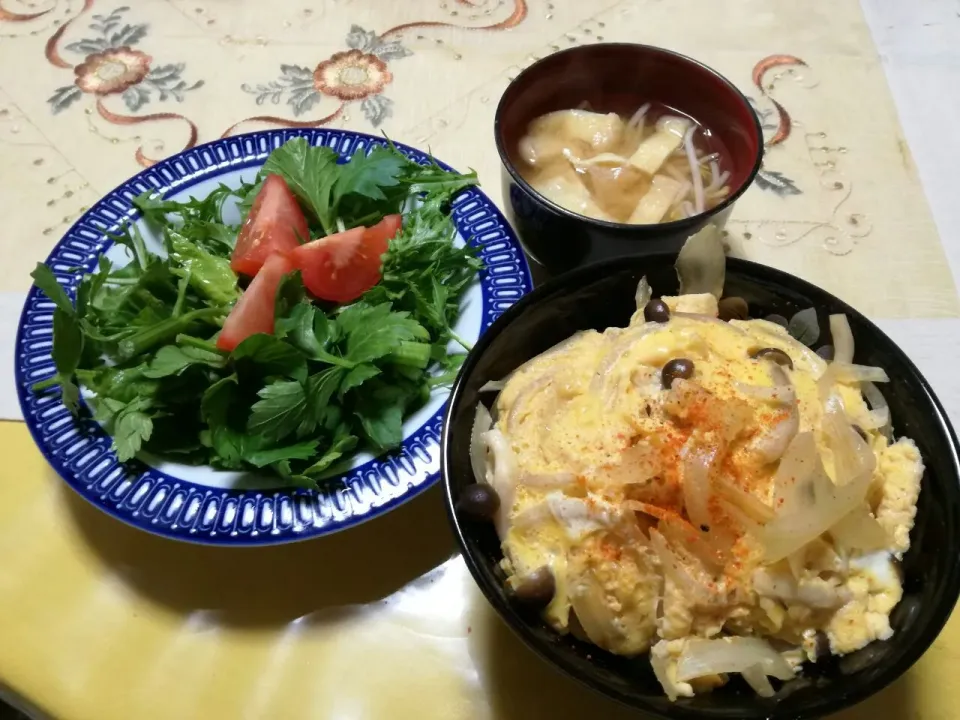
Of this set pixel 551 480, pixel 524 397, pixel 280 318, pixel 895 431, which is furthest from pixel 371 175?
pixel 895 431

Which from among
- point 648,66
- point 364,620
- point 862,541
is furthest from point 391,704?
point 648,66

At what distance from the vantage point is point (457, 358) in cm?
111

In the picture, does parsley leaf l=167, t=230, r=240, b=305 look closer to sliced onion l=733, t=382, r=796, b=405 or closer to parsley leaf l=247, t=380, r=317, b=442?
parsley leaf l=247, t=380, r=317, b=442

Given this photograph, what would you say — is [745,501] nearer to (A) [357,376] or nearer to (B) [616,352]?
(B) [616,352]

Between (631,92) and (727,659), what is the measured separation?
1014mm

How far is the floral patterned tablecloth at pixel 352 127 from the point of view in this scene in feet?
3.09

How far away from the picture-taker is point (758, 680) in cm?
73

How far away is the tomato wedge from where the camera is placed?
1.16 meters

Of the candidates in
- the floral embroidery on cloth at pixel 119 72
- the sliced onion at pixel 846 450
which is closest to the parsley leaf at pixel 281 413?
the sliced onion at pixel 846 450

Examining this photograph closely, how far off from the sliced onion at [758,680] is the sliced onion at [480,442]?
35 centimetres

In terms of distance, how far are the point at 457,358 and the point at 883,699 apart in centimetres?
71

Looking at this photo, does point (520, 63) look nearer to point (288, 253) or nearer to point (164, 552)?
point (288, 253)

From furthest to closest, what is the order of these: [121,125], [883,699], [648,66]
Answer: [121,125] → [648,66] → [883,699]

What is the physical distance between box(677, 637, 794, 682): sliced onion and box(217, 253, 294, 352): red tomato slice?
0.72 metres
